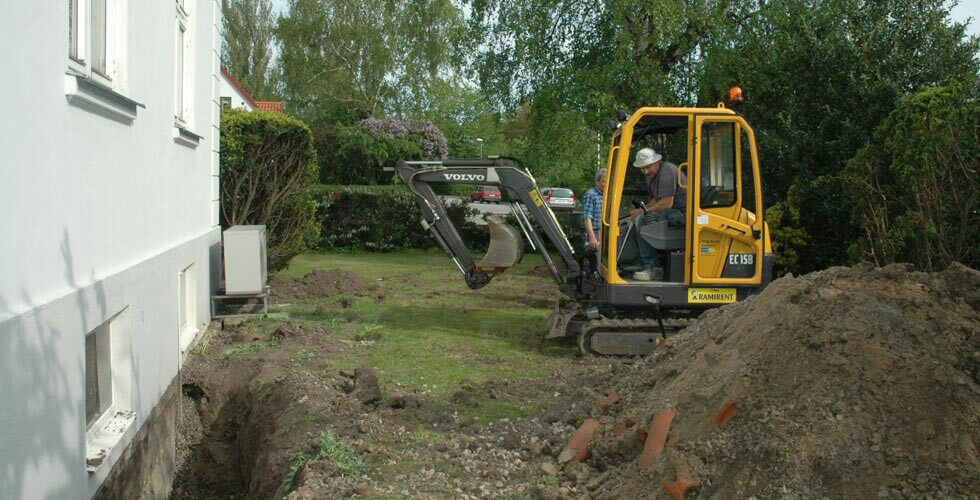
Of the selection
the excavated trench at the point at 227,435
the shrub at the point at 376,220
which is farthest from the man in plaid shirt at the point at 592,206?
the shrub at the point at 376,220

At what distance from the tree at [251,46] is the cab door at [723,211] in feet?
146

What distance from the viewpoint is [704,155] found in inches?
315

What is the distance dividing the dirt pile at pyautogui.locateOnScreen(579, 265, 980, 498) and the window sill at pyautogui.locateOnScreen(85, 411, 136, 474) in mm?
2689

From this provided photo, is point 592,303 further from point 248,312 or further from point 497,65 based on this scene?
point 497,65

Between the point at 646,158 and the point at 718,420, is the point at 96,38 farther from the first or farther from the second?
the point at 646,158

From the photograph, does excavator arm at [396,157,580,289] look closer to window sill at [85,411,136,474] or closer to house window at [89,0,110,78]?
house window at [89,0,110,78]

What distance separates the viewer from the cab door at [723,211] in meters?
8.02

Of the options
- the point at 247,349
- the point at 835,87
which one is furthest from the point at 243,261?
the point at 835,87

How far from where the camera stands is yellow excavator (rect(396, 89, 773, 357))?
26.5 ft

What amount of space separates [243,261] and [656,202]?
478 centimetres

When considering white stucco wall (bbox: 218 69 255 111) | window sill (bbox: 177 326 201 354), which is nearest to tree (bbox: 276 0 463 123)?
white stucco wall (bbox: 218 69 255 111)

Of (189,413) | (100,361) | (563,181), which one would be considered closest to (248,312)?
(189,413)

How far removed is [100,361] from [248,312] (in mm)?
5279

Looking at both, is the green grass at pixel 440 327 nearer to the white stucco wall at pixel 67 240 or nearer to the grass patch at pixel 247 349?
the grass patch at pixel 247 349
